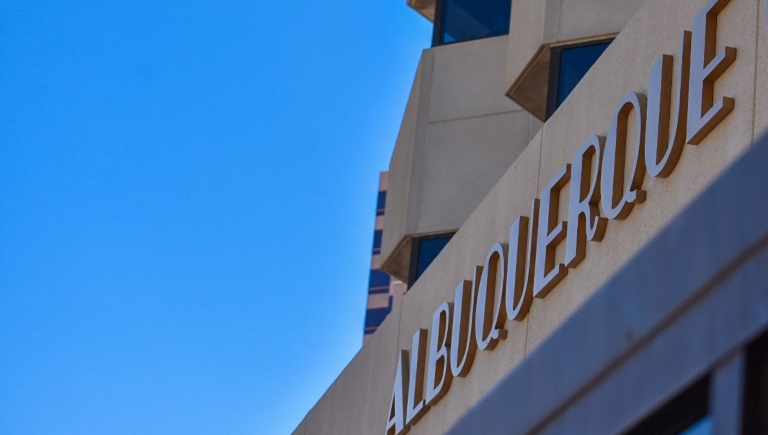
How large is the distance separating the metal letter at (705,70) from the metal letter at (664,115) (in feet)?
0.44

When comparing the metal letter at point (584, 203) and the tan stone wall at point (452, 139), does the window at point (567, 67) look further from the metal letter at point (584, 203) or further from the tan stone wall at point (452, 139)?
the metal letter at point (584, 203)

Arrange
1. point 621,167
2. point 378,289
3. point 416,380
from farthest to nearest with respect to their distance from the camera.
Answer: point 378,289
point 416,380
point 621,167

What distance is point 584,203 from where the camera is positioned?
10.4 meters

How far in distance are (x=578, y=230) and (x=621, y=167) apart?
73 cm

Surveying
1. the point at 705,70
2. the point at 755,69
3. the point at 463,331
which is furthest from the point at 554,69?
the point at 755,69

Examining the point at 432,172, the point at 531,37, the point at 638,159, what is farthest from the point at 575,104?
the point at 432,172

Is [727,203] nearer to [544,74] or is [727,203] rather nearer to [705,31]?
[705,31]

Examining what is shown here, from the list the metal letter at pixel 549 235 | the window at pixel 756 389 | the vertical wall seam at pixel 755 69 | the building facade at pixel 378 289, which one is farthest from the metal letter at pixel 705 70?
the building facade at pixel 378 289

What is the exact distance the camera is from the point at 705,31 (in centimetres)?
891

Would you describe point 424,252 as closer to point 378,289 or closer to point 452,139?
point 452,139

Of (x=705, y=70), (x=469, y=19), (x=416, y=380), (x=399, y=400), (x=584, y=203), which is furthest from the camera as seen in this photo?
(x=469, y=19)

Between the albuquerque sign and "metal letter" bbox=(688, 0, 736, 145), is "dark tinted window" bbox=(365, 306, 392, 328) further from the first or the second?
"metal letter" bbox=(688, 0, 736, 145)

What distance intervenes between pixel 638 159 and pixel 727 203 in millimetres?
7315

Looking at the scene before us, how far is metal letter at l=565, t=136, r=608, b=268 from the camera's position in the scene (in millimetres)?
10266
